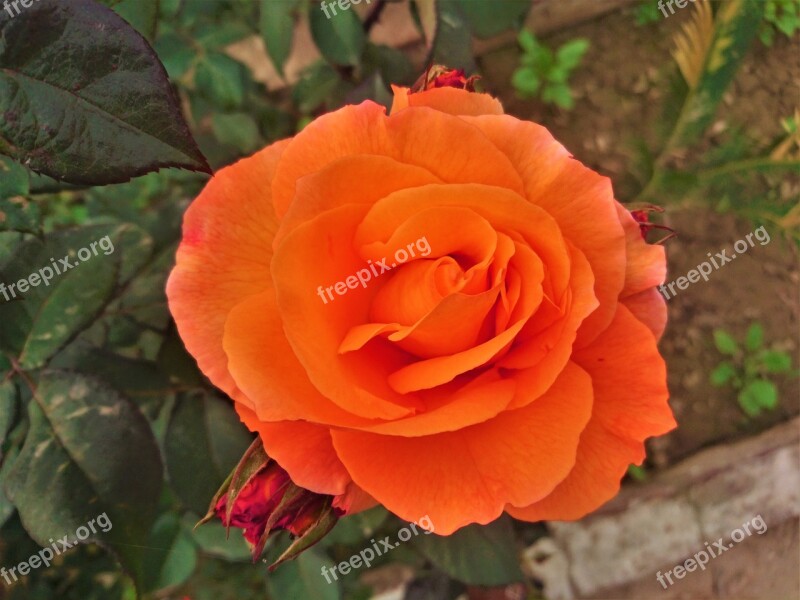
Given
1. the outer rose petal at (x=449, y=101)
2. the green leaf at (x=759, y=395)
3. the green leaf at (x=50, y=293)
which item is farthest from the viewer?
the green leaf at (x=759, y=395)

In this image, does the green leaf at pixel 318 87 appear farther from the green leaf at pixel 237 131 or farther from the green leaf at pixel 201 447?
the green leaf at pixel 201 447

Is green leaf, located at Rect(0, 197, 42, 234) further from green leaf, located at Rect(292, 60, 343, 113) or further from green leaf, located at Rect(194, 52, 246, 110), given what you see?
green leaf, located at Rect(292, 60, 343, 113)

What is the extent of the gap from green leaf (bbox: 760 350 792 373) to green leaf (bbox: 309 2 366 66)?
115 centimetres

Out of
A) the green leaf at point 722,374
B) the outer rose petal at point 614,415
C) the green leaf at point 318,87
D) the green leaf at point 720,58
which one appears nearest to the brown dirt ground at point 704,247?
the green leaf at point 722,374

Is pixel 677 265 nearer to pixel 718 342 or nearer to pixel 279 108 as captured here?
pixel 718 342

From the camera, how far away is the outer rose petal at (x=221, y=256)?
1.58 ft

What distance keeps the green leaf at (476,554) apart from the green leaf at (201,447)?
0.98ft

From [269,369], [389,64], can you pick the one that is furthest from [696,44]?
[269,369]

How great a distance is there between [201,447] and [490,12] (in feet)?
2.36

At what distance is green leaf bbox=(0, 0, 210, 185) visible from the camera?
0.40 meters

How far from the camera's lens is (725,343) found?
1.49 metres

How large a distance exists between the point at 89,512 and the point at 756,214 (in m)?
1.03

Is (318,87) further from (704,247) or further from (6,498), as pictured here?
(704,247)

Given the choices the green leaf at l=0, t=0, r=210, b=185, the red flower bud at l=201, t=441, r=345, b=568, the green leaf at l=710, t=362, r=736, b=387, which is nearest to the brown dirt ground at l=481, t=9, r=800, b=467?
the green leaf at l=710, t=362, r=736, b=387
